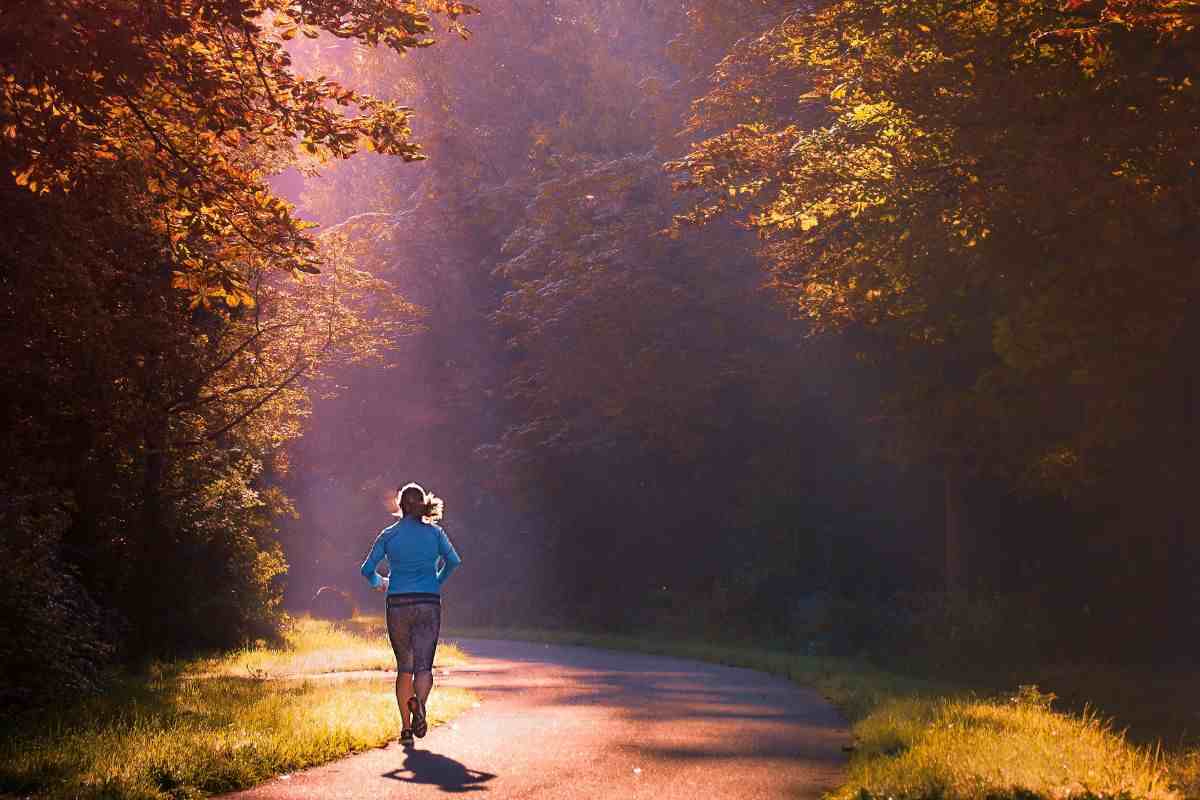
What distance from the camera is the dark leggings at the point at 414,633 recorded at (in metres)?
11.8

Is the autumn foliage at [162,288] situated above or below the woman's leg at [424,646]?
above

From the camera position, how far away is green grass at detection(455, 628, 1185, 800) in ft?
25.7

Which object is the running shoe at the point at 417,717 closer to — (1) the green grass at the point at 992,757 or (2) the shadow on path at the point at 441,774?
(2) the shadow on path at the point at 441,774

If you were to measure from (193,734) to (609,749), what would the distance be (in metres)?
3.26

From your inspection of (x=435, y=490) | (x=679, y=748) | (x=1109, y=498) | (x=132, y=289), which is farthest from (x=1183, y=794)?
(x=435, y=490)

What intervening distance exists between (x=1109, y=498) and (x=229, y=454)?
15715mm

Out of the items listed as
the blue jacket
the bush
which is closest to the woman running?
the blue jacket

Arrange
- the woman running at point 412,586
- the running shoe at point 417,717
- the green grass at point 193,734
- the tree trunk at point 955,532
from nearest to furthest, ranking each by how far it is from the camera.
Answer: the green grass at point 193,734, the running shoe at point 417,717, the woman running at point 412,586, the tree trunk at point 955,532

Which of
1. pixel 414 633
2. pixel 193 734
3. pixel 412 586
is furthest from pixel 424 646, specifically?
pixel 193 734

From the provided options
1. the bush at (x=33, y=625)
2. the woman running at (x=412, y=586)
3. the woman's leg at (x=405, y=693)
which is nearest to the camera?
the woman's leg at (x=405, y=693)

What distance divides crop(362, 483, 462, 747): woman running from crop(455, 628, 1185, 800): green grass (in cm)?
371

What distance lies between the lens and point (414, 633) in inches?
468

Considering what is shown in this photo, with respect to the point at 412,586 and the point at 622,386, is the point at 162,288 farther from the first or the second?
the point at 622,386

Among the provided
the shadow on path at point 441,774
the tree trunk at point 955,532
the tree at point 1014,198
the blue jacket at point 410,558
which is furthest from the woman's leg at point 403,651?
the tree trunk at point 955,532
